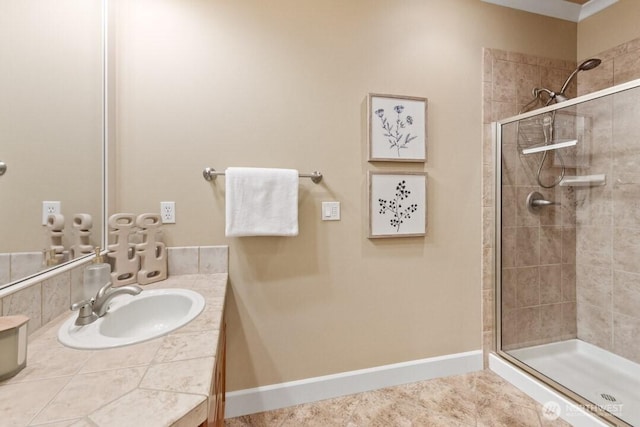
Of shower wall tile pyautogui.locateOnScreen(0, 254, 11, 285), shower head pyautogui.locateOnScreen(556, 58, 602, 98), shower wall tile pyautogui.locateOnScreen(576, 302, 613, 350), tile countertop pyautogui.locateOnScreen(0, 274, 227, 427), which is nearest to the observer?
tile countertop pyautogui.locateOnScreen(0, 274, 227, 427)

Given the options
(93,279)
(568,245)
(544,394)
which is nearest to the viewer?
(93,279)

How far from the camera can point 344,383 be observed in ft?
5.56

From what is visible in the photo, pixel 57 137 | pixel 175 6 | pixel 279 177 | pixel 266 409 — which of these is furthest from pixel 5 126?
pixel 266 409

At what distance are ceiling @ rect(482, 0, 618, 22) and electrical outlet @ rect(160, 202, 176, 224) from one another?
244cm

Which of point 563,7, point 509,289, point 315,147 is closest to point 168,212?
point 315,147

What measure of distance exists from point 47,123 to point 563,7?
317 centimetres

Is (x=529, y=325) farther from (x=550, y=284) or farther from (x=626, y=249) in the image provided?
(x=626, y=249)

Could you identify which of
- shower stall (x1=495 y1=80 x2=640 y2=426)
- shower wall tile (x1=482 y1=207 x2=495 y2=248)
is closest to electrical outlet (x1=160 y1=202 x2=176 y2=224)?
shower wall tile (x1=482 y1=207 x2=495 y2=248)

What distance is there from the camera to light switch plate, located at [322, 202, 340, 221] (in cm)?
166

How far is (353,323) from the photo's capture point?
68.1 inches

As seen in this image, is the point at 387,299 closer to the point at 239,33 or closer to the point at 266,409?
the point at 266,409

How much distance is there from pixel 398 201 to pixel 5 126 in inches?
66.4

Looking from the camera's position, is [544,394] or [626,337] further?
[626,337]

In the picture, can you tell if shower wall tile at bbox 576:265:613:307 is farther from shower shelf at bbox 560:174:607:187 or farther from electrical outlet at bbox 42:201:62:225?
electrical outlet at bbox 42:201:62:225
